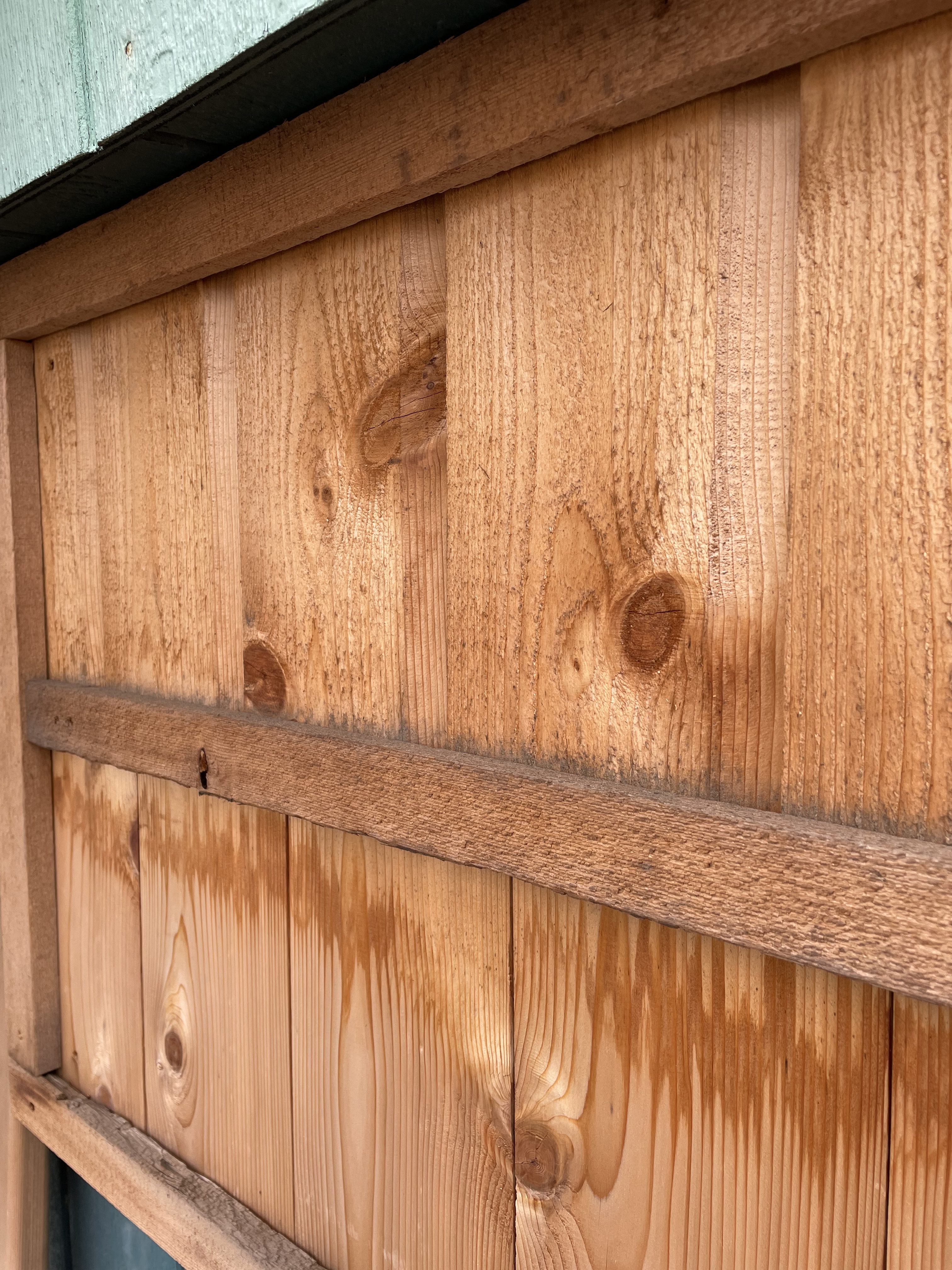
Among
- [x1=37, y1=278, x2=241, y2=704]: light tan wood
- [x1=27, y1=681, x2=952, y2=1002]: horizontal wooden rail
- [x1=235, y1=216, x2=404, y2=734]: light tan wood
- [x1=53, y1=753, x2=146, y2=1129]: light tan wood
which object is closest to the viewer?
[x1=27, y1=681, x2=952, y2=1002]: horizontal wooden rail

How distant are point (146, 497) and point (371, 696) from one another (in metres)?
0.31

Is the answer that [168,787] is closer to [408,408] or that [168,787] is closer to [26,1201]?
[408,408]

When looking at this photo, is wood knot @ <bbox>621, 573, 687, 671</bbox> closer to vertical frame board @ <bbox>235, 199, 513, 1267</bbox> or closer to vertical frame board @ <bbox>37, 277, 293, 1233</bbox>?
vertical frame board @ <bbox>235, 199, 513, 1267</bbox>

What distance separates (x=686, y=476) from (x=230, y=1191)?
2.24 ft

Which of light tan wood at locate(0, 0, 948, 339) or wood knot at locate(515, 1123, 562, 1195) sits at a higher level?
light tan wood at locate(0, 0, 948, 339)

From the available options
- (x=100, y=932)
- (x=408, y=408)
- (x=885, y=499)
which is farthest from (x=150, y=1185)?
(x=885, y=499)

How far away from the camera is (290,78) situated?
A: 1.62 ft

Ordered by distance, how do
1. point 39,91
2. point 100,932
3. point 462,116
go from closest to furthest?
point 462,116 < point 39,91 < point 100,932

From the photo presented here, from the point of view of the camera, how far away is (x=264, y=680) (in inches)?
25.8

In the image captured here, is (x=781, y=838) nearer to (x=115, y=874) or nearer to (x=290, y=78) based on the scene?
(x=290, y=78)

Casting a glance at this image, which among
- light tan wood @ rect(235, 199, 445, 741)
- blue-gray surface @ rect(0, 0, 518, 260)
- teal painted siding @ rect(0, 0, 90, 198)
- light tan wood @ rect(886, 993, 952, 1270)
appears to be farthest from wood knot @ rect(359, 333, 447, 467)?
light tan wood @ rect(886, 993, 952, 1270)

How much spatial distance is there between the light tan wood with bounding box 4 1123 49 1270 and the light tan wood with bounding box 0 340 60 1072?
0.10 metres

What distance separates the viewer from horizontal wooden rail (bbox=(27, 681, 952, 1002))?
344mm

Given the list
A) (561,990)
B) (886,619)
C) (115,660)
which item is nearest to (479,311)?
(886,619)
